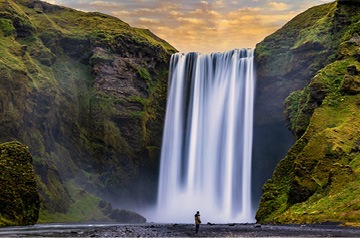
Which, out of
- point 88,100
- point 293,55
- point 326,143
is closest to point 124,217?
point 88,100

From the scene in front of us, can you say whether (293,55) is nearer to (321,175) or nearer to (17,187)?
(321,175)

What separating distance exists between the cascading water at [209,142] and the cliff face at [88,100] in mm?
4774

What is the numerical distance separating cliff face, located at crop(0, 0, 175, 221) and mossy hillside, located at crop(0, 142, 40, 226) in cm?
2321

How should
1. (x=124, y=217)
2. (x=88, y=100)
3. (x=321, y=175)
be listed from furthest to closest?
(x=88, y=100), (x=124, y=217), (x=321, y=175)

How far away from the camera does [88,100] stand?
116 metres

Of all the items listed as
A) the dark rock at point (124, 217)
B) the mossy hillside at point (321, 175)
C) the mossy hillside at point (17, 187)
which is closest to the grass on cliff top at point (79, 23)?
the dark rock at point (124, 217)

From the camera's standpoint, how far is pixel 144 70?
120000mm

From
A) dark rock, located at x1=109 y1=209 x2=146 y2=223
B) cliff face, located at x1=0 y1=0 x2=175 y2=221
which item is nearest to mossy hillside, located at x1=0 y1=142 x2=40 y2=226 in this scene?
cliff face, located at x1=0 y1=0 x2=175 y2=221

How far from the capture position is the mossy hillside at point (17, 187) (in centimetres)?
6862

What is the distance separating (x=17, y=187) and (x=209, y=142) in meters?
43.5

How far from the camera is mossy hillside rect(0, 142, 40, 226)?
6862 centimetres

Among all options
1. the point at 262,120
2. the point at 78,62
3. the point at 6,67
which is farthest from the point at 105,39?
the point at 262,120

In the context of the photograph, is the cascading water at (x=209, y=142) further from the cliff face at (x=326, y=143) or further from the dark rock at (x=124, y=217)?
the cliff face at (x=326, y=143)

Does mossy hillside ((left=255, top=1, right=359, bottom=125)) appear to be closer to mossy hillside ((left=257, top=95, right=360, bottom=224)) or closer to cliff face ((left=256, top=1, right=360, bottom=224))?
cliff face ((left=256, top=1, right=360, bottom=224))
